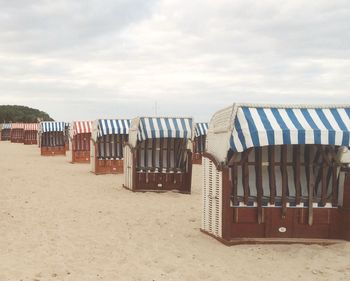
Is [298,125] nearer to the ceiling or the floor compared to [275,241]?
nearer to the ceiling

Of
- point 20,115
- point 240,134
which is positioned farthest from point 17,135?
point 240,134

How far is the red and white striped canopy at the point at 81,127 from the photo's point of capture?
1178 inches

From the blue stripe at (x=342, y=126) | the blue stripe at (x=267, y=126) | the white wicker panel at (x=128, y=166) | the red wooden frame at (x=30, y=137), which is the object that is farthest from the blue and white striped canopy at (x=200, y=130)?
the red wooden frame at (x=30, y=137)

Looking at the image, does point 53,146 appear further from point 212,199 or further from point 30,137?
point 212,199

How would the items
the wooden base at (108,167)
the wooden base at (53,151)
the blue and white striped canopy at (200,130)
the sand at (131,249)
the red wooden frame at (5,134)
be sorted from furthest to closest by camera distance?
the red wooden frame at (5,134) → the wooden base at (53,151) → the blue and white striped canopy at (200,130) → the wooden base at (108,167) → the sand at (131,249)

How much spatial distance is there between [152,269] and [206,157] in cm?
312

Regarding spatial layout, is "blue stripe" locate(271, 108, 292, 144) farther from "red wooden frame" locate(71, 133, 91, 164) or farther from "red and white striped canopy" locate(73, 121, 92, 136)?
"red wooden frame" locate(71, 133, 91, 164)

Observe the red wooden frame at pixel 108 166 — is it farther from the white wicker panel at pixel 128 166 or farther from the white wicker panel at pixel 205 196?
the white wicker panel at pixel 205 196

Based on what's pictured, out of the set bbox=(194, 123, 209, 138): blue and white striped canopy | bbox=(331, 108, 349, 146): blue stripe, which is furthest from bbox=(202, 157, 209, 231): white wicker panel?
bbox=(194, 123, 209, 138): blue and white striped canopy

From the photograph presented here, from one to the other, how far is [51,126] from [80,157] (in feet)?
30.8

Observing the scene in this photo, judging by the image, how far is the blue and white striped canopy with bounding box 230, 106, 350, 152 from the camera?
333 inches

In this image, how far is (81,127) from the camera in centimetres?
3025

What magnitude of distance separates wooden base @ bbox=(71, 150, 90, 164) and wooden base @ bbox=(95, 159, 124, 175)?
23.9ft

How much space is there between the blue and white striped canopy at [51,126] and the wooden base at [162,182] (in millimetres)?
23178
